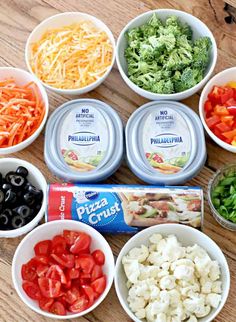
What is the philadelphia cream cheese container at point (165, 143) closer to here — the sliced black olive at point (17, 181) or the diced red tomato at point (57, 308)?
the sliced black olive at point (17, 181)

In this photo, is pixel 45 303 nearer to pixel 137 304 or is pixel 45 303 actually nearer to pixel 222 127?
pixel 137 304

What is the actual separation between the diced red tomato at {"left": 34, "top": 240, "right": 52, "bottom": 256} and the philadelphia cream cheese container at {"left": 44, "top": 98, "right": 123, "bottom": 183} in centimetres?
20

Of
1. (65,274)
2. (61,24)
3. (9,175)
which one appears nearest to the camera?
(65,274)

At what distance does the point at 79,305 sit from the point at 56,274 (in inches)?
4.1

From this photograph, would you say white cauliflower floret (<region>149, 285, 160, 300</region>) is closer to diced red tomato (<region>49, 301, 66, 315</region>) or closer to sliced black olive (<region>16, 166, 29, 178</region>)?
diced red tomato (<region>49, 301, 66, 315</region>)

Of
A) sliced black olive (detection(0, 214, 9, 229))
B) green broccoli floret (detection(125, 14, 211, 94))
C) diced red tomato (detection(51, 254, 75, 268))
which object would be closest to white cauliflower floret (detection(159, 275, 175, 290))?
diced red tomato (detection(51, 254, 75, 268))

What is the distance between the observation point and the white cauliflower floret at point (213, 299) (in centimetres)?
159

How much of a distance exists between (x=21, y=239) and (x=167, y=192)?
1.42ft

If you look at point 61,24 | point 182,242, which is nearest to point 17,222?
point 182,242

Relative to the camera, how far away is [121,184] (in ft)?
5.87

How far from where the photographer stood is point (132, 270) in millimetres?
1618

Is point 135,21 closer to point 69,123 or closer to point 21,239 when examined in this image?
point 69,123

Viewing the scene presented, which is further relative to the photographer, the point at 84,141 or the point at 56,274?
the point at 84,141

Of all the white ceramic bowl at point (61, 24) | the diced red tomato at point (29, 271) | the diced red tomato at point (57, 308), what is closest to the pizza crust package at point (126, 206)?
the diced red tomato at point (29, 271)
